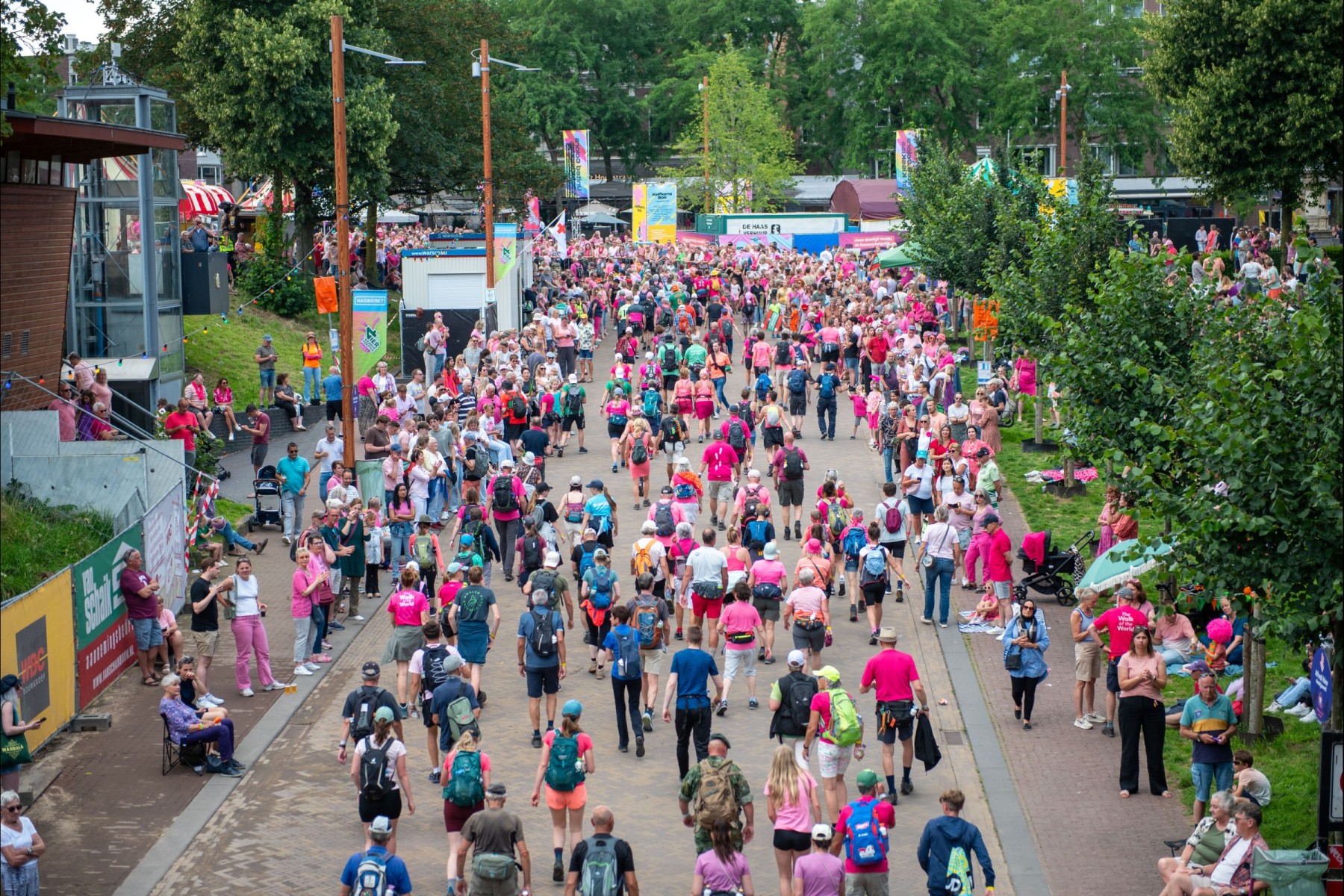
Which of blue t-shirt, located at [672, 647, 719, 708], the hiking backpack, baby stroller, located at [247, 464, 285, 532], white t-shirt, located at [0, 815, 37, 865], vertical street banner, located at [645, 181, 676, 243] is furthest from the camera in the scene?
vertical street banner, located at [645, 181, 676, 243]

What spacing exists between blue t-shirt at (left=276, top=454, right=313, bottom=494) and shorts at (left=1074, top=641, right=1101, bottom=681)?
446 inches

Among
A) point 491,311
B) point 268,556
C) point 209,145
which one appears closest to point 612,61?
point 209,145

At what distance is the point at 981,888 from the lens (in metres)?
11.3

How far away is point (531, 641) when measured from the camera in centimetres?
1459

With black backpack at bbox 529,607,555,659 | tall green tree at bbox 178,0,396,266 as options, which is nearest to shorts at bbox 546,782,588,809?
black backpack at bbox 529,607,555,659

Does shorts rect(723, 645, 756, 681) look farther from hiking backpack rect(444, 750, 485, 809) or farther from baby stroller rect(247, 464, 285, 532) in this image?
baby stroller rect(247, 464, 285, 532)

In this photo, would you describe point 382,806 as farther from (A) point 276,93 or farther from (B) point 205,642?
(A) point 276,93

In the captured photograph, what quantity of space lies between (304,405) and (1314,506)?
24.0 m

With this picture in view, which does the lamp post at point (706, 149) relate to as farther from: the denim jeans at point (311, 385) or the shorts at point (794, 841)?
the shorts at point (794, 841)

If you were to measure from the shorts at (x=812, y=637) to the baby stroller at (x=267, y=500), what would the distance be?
10164 mm

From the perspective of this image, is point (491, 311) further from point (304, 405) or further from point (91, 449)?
point (91, 449)

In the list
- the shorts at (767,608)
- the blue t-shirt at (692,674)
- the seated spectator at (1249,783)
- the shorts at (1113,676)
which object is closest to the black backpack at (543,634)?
the blue t-shirt at (692,674)

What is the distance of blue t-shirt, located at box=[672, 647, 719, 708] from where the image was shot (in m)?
13.5

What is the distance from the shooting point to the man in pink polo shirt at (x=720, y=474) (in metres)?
22.0
